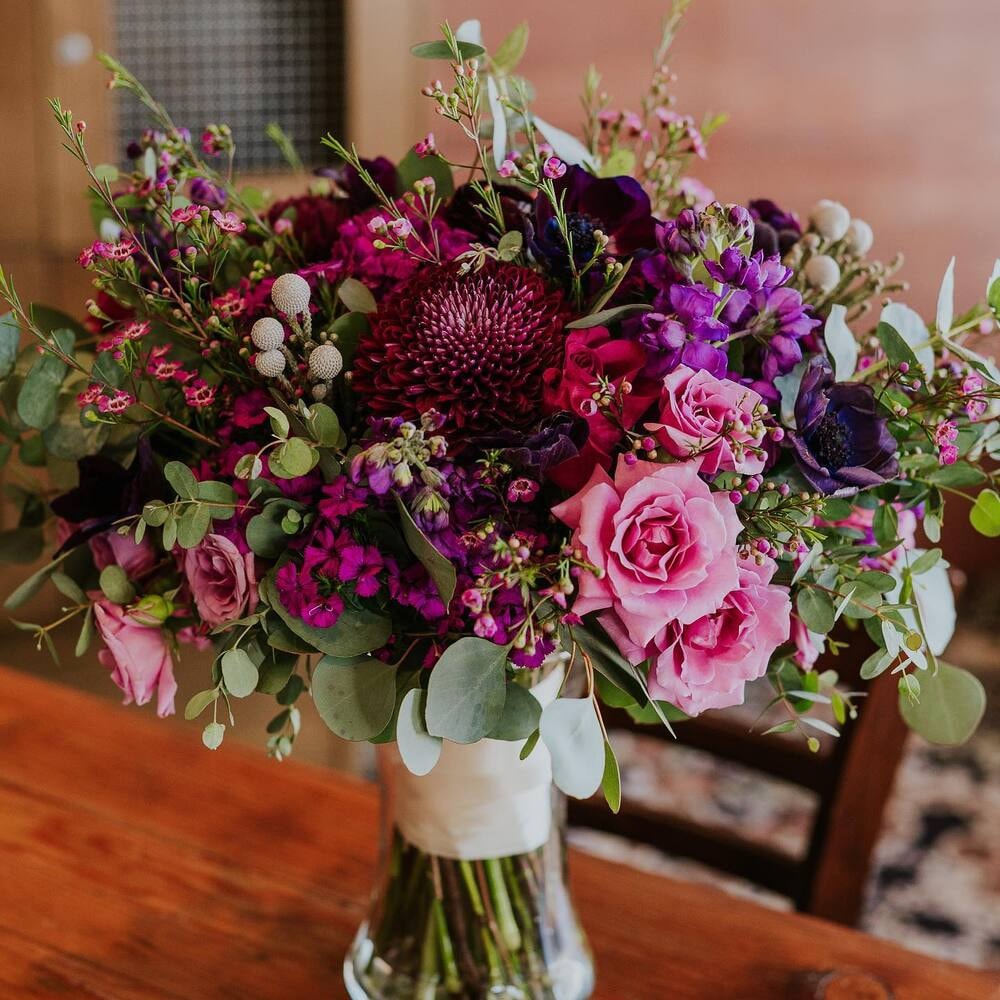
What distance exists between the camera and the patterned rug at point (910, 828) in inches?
77.8

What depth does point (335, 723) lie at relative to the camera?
1.75 feet

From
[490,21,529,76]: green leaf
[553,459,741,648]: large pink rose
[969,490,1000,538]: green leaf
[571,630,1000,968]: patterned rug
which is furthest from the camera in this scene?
[571,630,1000,968]: patterned rug

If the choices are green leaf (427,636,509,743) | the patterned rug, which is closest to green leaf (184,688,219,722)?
green leaf (427,636,509,743)

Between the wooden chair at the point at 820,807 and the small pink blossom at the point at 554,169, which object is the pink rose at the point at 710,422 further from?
the wooden chair at the point at 820,807

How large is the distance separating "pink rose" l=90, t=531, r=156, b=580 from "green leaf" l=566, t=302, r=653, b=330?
0.26 m

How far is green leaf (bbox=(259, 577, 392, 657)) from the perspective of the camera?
525 mm

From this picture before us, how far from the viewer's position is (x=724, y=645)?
507 millimetres

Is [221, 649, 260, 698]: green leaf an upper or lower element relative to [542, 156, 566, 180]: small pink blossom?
lower

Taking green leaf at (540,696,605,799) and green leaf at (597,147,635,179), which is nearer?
green leaf at (540,696,605,799)

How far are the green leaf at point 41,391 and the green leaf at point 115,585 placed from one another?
111mm

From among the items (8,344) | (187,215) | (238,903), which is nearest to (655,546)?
(187,215)

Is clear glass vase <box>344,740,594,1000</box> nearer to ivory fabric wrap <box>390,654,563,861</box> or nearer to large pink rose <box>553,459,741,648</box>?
ivory fabric wrap <box>390,654,563,861</box>

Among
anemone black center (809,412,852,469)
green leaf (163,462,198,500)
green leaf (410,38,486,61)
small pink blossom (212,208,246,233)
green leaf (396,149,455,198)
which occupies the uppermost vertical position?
green leaf (410,38,486,61)

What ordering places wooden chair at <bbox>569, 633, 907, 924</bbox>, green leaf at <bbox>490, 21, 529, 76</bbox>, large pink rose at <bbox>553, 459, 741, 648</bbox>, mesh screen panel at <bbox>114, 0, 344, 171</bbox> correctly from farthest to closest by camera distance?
mesh screen panel at <bbox>114, 0, 344, 171</bbox> < wooden chair at <bbox>569, 633, 907, 924</bbox> < green leaf at <bbox>490, 21, 529, 76</bbox> < large pink rose at <bbox>553, 459, 741, 648</bbox>
